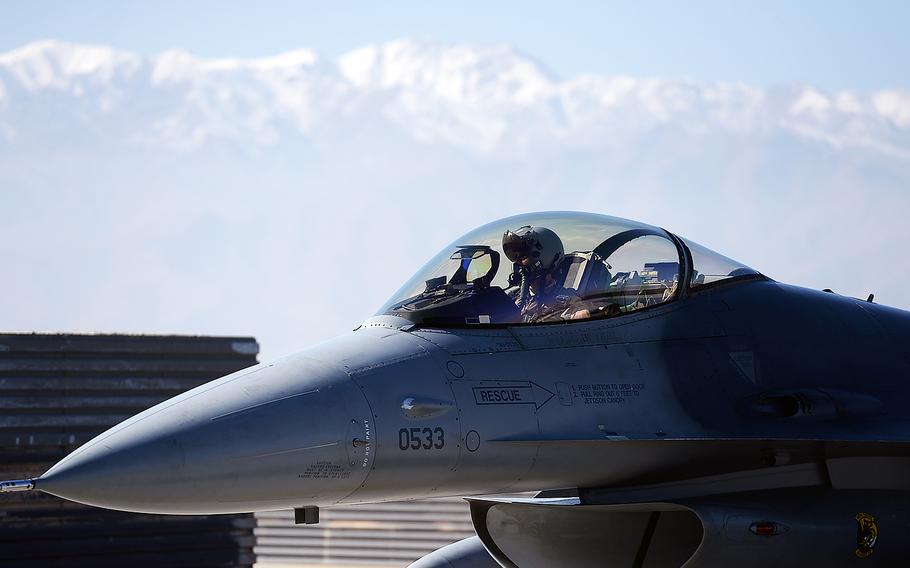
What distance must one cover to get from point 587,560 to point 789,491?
133 centimetres

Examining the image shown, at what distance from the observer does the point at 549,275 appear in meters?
7.46

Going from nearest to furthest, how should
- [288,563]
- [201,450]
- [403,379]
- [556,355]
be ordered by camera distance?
[201,450] < [403,379] < [556,355] < [288,563]

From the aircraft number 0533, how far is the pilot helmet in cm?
129

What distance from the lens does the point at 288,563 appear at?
68.8ft

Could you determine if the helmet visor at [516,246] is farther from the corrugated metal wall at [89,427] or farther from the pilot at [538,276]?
the corrugated metal wall at [89,427]

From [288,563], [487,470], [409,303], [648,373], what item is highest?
[409,303]

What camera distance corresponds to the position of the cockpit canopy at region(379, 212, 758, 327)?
727 cm

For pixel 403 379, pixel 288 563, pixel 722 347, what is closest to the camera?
pixel 403 379

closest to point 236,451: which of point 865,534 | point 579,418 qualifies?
point 579,418

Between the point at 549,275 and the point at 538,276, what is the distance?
0.07 meters

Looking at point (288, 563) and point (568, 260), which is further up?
point (568, 260)

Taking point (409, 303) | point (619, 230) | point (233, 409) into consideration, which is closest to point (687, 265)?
point (619, 230)

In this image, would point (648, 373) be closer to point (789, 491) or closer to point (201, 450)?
point (789, 491)

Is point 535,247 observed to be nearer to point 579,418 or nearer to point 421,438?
point 579,418
